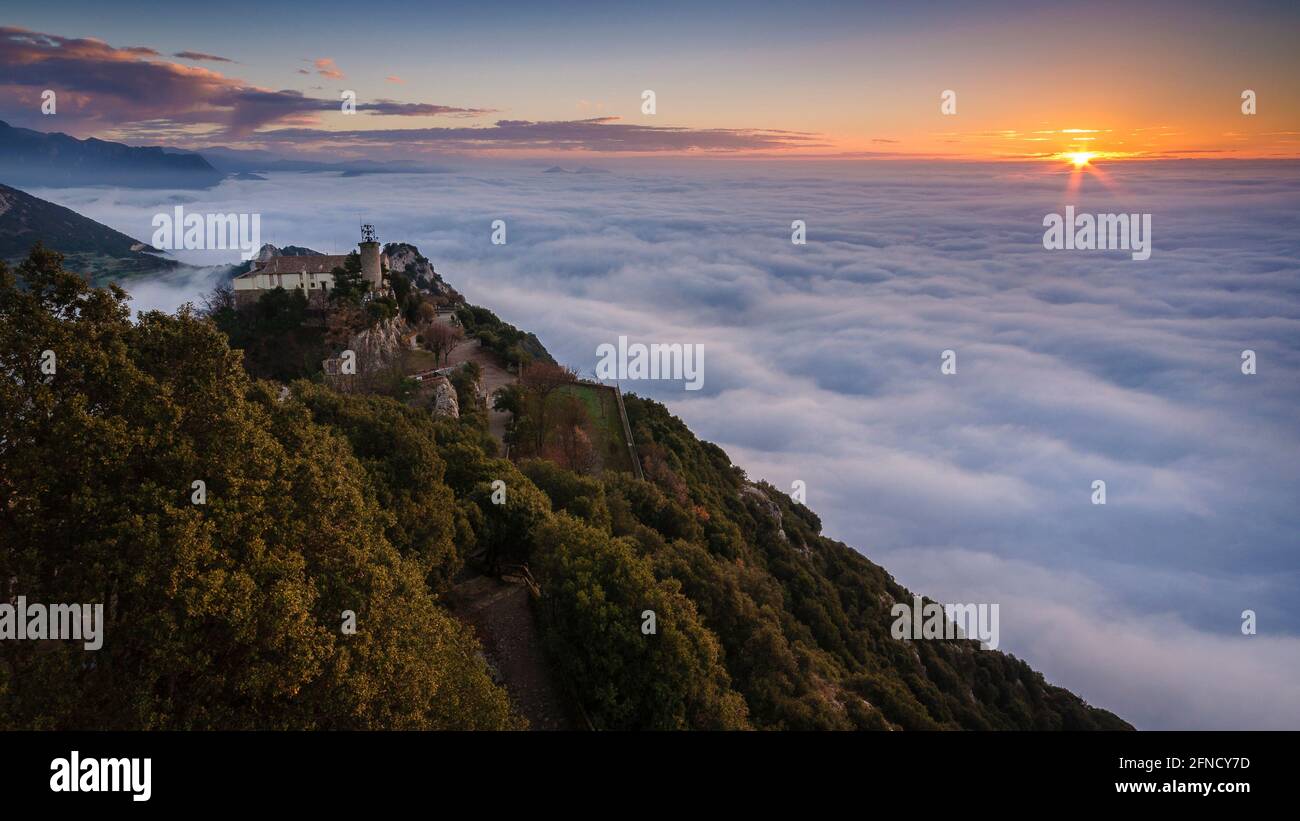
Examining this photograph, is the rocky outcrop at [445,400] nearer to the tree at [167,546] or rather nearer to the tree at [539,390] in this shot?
the tree at [539,390]

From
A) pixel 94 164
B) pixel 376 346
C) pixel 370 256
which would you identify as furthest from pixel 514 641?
pixel 94 164

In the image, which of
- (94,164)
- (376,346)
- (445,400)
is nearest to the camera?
(445,400)

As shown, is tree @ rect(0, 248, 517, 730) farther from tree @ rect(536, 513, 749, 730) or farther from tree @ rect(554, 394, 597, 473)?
tree @ rect(554, 394, 597, 473)

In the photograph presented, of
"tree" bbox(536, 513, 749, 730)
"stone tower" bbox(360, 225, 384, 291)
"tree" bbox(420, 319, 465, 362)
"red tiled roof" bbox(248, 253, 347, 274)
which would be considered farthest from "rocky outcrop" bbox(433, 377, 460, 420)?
"tree" bbox(536, 513, 749, 730)

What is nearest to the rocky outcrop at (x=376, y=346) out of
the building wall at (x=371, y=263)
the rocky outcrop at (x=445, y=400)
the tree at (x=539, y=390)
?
the building wall at (x=371, y=263)

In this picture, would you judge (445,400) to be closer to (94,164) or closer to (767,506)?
(767,506)

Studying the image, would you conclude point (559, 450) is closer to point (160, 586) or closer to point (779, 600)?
point (779, 600)

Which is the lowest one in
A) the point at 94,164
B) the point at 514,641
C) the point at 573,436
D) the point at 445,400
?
the point at 514,641
